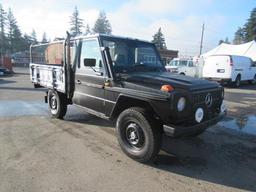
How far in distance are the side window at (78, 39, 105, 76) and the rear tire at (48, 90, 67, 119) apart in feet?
4.38

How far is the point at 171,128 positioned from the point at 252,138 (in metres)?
2.98

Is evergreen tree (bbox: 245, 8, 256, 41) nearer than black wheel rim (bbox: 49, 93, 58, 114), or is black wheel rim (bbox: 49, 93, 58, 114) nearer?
black wheel rim (bbox: 49, 93, 58, 114)

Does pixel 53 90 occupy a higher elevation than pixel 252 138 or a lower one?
higher

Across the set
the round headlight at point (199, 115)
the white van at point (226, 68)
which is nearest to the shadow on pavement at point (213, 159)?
the round headlight at point (199, 115)

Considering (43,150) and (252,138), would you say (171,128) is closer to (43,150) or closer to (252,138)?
(43,150)

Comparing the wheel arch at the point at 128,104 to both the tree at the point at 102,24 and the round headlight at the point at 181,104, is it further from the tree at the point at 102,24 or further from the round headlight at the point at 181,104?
the tree at the point at 102,24

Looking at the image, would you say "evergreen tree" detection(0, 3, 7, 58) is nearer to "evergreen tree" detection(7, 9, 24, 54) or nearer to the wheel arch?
"evergreen tree" detection(7, 9, 24, 54)

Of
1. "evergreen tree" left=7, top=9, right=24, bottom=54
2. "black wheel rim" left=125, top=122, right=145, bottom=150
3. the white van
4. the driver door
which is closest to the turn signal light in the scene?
"black wheel rim" left=125, top=122, right=145, bottom=150

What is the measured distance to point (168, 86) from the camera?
3912 millimetres

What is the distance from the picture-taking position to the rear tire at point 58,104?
21.8ft

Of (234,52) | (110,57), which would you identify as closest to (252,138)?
(110,57)

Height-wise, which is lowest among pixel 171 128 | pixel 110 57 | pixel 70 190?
pixel 70 190

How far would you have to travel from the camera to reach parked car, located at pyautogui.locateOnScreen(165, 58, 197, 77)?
64.3ft

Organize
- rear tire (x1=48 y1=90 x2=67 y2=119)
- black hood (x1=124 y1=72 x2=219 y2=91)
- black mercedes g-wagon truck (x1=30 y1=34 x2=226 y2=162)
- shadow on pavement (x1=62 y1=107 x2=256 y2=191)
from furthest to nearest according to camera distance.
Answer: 1. rear tire (x1=48 y1=90 x2=67 y2=119)
2. black hood (x1=124 y1=72 x2=219 y2=91)
3. black mercedes g-wagon truck (x1=30 y1=34 x2=226 y2=162)
4. shadow on pavement (x1=62 y1=107 x2=256 y2=191)
